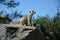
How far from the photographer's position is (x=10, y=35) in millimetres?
13156

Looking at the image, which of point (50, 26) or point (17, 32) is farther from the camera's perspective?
point (50, 26)

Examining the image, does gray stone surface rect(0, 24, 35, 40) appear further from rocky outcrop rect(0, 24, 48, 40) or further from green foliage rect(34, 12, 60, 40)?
green foliage rect(34, 12, 60, 40)

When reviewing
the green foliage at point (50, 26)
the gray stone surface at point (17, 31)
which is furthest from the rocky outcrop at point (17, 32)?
the green foliage at point (50, 26)

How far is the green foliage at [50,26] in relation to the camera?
1712cm

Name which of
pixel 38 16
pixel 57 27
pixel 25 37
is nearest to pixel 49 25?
pixel 57 27

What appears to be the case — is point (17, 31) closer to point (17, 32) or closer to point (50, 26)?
point (17, 32)

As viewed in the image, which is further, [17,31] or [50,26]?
[50,26]

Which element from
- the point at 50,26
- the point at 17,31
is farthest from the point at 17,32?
the point at 50,26

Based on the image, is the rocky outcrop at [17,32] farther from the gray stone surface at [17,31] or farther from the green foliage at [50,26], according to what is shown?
the green foliage at [50,26]

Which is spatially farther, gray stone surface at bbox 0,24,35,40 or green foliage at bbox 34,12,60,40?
green foliage at bbox 34,12,60,40

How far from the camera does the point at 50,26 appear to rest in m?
17.9

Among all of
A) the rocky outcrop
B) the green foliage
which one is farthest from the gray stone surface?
the green foliage

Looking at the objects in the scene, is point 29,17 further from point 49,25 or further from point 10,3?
point 10,3

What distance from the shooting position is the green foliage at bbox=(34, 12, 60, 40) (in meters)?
17.1
